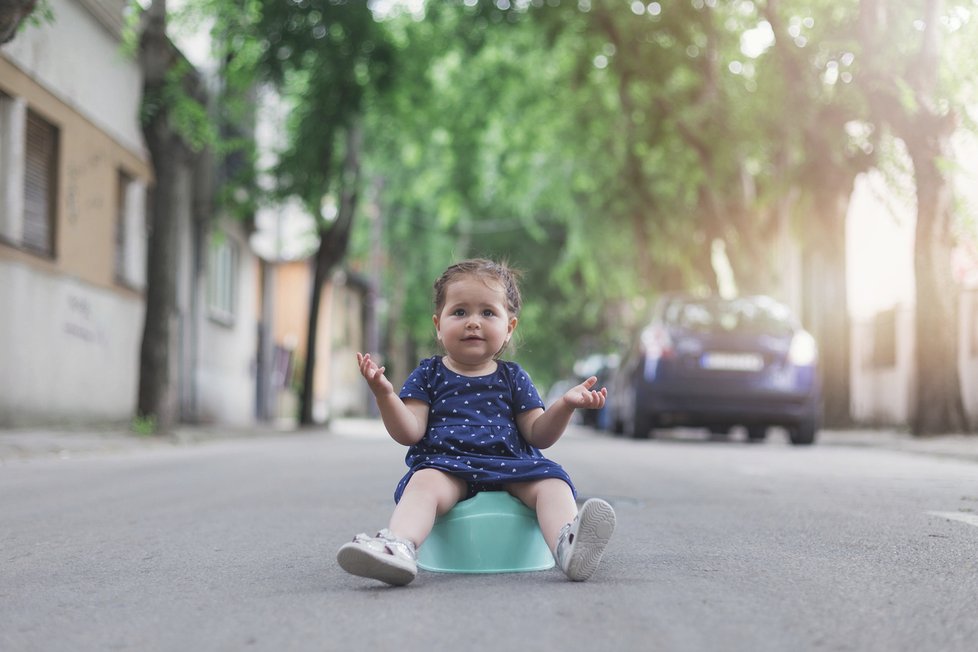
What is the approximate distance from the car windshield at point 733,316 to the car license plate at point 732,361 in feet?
0.91

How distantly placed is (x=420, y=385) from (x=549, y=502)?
641 millimetres

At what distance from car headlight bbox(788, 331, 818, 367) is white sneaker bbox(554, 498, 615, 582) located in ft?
36.0

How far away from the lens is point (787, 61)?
667 inches

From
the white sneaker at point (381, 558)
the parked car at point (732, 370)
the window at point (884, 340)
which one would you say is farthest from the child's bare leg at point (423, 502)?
the window at point (884, 340)

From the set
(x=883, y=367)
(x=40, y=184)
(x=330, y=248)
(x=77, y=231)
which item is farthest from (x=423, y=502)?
(x=330, y=248)

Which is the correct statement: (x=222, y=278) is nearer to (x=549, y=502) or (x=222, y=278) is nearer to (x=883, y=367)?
(x=883, y=367)

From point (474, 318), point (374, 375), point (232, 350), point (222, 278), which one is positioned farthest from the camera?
point (232, 350)

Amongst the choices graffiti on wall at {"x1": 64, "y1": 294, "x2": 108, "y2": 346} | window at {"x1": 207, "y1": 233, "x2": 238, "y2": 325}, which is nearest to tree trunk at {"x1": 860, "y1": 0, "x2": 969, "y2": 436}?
graffiti on wall at {"x1": 64, "y1": 294, "x2": 108, "y2": 346}

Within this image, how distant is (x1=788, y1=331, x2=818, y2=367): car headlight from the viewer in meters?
14.5

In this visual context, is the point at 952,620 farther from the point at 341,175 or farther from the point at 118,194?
the point at 341,175

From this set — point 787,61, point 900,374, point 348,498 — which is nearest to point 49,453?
point 348,498

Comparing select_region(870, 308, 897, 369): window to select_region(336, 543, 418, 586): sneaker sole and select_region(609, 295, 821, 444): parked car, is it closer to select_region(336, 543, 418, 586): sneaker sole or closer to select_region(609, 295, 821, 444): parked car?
select_region(609, 295, 821, 444): parked car

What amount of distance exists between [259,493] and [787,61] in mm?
11496

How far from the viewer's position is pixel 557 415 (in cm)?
435
